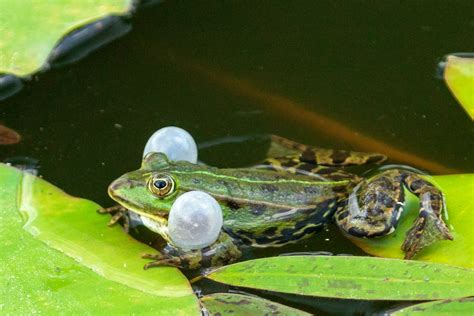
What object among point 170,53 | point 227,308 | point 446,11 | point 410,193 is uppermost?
point 446,11

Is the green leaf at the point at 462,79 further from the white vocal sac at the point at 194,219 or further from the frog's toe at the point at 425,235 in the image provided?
the white vocal sac at the point at 194,219

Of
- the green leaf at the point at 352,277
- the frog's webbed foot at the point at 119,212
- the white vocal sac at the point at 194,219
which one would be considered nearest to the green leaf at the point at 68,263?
the frog's webbed foot at the point at 119,212

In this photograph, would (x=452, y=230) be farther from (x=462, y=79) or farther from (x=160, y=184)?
(x=160, y=184)

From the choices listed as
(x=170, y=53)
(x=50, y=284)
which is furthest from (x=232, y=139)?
(x=50, y=284)

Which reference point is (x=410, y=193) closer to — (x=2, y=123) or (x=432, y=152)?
(x=432, y=152)

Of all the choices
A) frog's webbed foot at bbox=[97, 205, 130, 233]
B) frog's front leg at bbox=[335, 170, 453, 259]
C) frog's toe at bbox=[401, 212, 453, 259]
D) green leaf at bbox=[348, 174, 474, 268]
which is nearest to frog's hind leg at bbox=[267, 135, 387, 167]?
frog's front leg at bbox=[335, 170, 453, 259]

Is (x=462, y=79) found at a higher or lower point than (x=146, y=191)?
higher

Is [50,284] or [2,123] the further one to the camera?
[2,123]

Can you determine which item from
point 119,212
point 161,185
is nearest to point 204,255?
point 161,185
